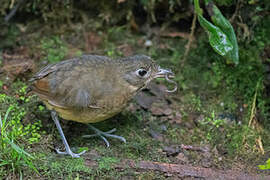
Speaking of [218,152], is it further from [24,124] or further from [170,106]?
[24,124]

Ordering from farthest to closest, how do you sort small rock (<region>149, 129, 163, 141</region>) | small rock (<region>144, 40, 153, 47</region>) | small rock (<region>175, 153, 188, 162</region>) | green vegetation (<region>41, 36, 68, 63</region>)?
1. small rock (<region>144, 40, 153, 47</region>)
2. green vegetation (<region>41, 36, 68, 63</region>)
3. small rock (<region>149, 129, 163, 141</region>)
4. small rock (<region>175, 153, 188, 162</region>)

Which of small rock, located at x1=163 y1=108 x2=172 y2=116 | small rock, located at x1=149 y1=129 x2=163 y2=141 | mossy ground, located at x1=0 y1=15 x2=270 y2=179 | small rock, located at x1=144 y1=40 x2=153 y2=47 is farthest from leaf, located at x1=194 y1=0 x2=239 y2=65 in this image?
small rock, located at x1=144 y1=40 x2=153 y2=47

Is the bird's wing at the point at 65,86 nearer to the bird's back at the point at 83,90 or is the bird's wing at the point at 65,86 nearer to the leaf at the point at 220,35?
the bird's back at the point at 83,90

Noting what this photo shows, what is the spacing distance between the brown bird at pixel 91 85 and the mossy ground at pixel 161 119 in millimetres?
306

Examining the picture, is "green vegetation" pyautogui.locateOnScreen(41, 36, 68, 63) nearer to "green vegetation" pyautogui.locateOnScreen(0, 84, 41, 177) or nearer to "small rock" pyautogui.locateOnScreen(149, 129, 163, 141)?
"green vegetation" pyautogui.locateOnScreen(0, 84, 41, 177)

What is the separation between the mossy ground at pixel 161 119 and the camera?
406cm

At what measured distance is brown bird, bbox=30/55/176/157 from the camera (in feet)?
14.0

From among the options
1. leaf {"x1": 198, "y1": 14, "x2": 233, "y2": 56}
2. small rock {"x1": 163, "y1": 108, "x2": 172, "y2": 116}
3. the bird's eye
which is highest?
leaf {"x1": 198, "y1": 14, "x2": 233, "y2": 56}

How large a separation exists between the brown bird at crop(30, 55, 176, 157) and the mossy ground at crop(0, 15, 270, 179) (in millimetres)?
306

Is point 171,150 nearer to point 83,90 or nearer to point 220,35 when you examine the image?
point 83,90

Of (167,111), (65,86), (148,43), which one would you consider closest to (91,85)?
(65,86)

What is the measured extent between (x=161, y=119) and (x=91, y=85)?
1379mm

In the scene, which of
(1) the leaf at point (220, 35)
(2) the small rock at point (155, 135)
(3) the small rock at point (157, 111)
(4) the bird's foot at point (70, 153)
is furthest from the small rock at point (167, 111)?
(4) the bird's foot at point (70, 153)

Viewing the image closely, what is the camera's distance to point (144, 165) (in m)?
4.02
